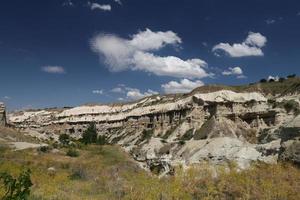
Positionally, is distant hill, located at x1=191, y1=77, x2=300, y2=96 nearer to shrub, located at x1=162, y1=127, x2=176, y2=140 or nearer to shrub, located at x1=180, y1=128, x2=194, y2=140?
shrub, located at x1=162, y1=127, x2=176, y2=140

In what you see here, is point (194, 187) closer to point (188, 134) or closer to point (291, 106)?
point (291, 106)

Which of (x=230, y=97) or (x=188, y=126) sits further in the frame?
(x=230, y=97)

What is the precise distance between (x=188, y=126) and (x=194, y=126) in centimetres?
136

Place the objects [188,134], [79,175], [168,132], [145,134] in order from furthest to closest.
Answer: [145,134]
[168,132]
[188,134]
[79,175]

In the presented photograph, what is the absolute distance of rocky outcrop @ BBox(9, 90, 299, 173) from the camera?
2944 centimetres

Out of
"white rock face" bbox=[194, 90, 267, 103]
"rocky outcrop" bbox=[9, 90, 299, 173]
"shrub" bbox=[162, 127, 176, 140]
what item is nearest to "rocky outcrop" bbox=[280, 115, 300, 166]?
"rocky outcrop" bbox=[9, 90, 299, 173]

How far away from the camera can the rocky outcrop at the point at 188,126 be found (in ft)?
96.6

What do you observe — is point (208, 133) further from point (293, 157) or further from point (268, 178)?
point (268, 178)

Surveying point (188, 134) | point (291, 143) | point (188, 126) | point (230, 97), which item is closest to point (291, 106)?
point (188, 134)

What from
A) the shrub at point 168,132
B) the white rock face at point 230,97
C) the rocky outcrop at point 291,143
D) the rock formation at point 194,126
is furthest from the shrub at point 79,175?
the white rock face at point 230,97

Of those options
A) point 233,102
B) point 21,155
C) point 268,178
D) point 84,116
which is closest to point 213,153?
point 268,178

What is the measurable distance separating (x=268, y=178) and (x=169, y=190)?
4.63 meters

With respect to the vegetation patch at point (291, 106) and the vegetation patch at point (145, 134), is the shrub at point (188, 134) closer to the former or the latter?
the vegetation patch at point (145, 134)

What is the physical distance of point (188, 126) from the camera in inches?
3135
